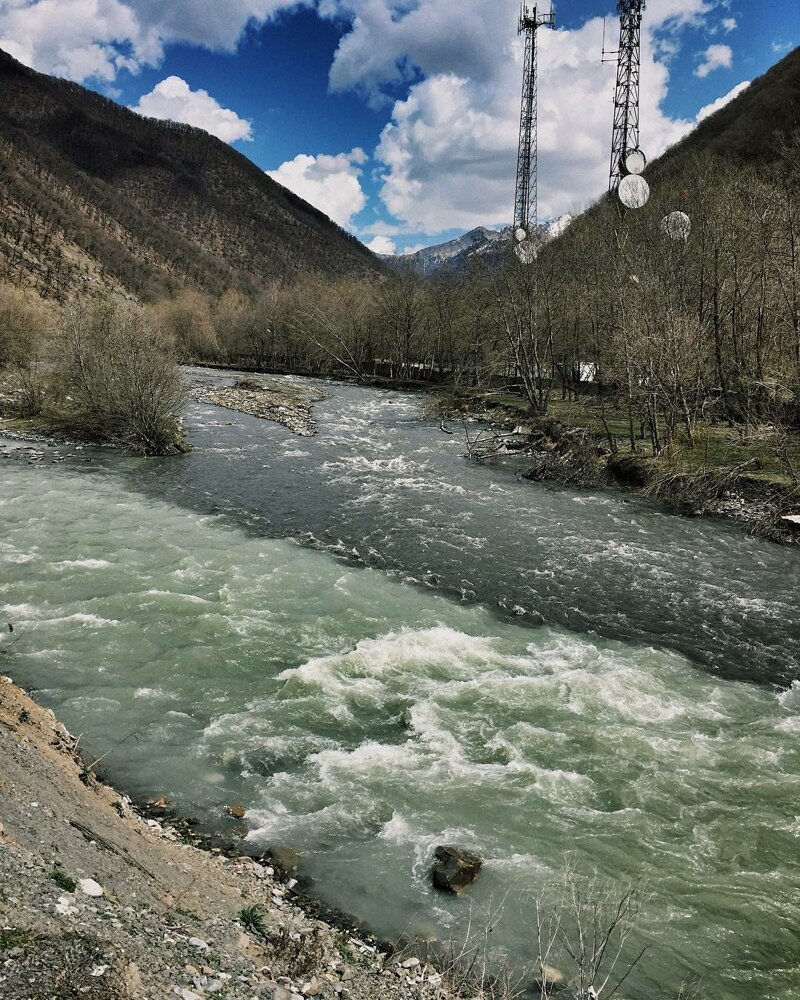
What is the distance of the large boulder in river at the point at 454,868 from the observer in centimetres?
689

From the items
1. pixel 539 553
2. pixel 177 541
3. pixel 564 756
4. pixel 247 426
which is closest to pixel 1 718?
pixel 564 756

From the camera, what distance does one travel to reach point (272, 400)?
158 ft

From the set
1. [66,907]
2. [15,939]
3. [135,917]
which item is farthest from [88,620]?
[15,939]

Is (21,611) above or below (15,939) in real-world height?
below

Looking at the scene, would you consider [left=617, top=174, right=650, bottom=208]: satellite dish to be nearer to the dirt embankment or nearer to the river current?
the river current

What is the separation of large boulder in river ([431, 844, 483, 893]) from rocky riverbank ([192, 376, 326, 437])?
101 feet

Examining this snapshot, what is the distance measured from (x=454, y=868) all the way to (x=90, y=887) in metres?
3.91

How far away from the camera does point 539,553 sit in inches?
717

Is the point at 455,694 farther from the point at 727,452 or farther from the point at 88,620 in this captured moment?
the point at 727,452

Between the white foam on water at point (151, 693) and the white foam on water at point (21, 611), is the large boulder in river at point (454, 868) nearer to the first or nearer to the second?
the white foam on water at point (151, 693)

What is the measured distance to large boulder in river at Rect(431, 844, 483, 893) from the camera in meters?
6.89

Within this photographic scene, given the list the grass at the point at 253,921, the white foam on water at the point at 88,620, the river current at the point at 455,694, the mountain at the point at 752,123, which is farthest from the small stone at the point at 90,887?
the mountain at the point at 752,123

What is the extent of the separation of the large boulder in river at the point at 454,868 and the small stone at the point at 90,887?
144 inches

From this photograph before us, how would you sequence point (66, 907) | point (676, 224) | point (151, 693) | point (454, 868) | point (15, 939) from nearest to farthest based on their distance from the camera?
1. point (15, 939)
2. point (66, 907)
3. point (454, 868)
4. point (151, 693)
5. point (676, 224)
